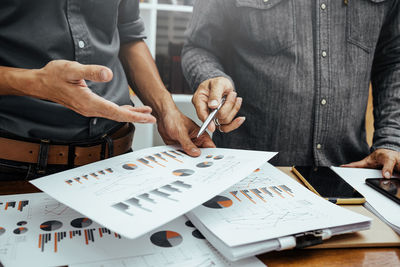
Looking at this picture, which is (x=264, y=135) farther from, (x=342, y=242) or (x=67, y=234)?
(x=67, y=234)

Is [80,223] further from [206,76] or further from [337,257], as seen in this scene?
[206,76]

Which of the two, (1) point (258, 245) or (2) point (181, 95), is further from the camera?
(2) point (181, 95)

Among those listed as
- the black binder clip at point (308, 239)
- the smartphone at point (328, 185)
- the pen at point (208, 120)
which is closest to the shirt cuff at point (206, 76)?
the pen at point (208, 120)

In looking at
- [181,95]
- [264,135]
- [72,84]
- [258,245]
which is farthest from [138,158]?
[181,95]

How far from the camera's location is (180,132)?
770 millimetres

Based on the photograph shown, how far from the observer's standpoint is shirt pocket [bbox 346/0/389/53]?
1.00 m

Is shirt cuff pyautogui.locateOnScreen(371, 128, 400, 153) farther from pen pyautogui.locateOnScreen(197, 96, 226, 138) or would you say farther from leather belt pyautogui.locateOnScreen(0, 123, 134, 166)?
leather belt pyautogui.locateOnScreen(0, 123, 134, 166)

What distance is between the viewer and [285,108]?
1.01m

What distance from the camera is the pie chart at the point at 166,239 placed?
1.53 ft

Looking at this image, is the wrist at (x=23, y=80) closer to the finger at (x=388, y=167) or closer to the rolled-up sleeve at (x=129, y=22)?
the rolled-up sleeve at (x=129, y=22)

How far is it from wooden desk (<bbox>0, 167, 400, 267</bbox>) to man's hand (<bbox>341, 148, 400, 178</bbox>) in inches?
13.6

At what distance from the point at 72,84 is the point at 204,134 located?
34 cm

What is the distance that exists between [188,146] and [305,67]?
0.50 meters

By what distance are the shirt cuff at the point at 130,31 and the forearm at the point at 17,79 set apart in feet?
1.35
